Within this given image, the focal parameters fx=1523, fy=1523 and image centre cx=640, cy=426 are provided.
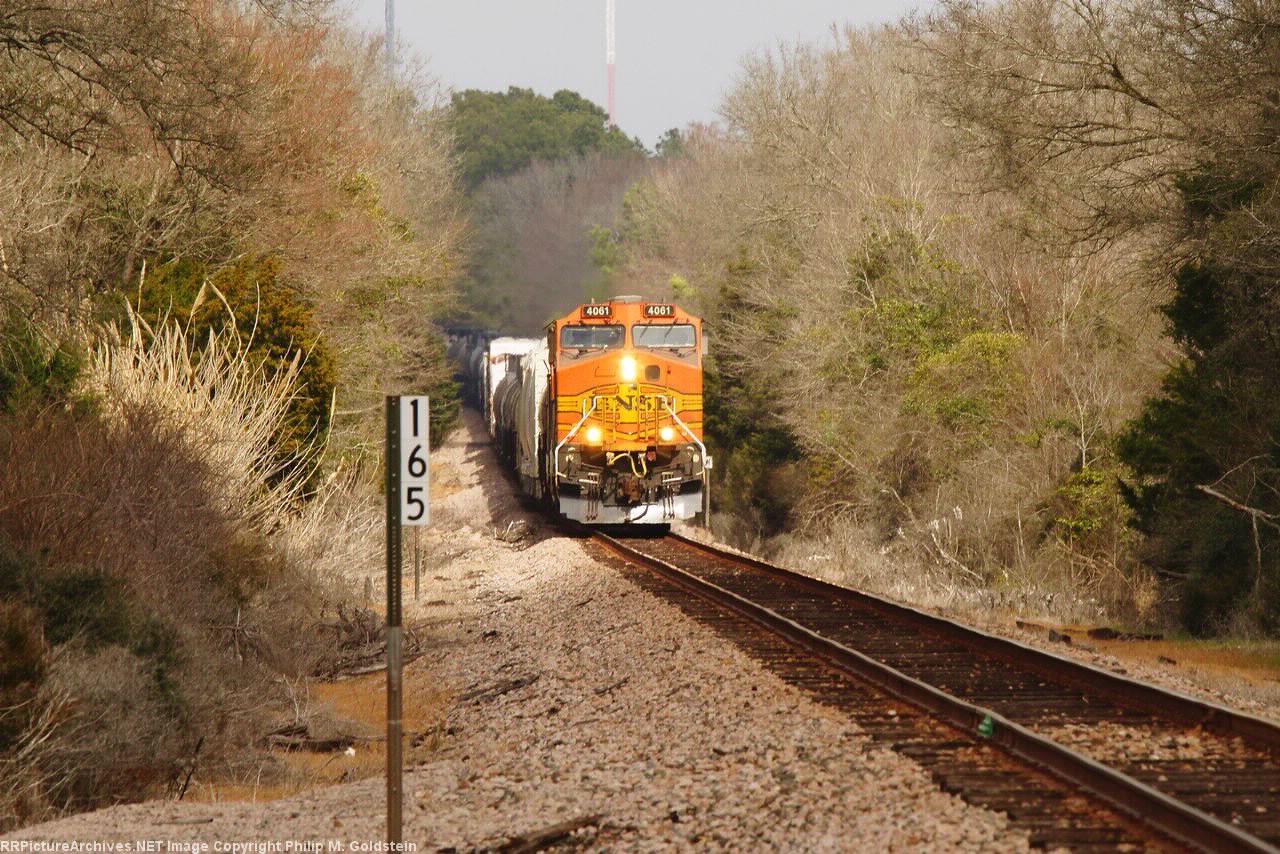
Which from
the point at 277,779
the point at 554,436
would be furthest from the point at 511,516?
the point at 277,779

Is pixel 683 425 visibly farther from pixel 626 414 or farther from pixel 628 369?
pixel 628 369

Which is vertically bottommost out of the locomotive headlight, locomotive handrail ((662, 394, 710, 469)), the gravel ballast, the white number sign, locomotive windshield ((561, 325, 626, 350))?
the gravel ballast

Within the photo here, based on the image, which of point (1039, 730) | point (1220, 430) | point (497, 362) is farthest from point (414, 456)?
point (497, 362)

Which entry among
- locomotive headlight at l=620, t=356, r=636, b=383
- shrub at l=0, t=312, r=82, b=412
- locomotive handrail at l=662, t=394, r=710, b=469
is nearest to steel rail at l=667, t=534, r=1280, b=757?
shrub at l=0, t=312, r=82, b=412

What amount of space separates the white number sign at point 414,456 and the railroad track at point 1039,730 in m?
3.05

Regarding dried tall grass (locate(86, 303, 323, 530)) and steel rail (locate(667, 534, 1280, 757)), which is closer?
steel rail (locate(667, 534, 1280, 757))

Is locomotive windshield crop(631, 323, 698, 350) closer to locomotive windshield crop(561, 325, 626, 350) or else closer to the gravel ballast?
locomotive windshield crop(561, 325, 626, 350)

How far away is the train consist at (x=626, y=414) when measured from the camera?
84.2 feet

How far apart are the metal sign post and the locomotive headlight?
1844cm

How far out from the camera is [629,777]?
857 centimetres

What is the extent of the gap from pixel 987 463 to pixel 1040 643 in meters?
16.8

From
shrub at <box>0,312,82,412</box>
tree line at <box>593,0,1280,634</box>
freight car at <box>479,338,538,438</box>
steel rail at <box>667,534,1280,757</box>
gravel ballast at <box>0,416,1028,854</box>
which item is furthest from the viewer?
freight car at <box>479,338,538,438</box>

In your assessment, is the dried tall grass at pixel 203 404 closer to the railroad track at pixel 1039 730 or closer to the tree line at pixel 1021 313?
the railroad track at pixel 1039 730

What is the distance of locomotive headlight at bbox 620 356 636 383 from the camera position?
25.7 metres
